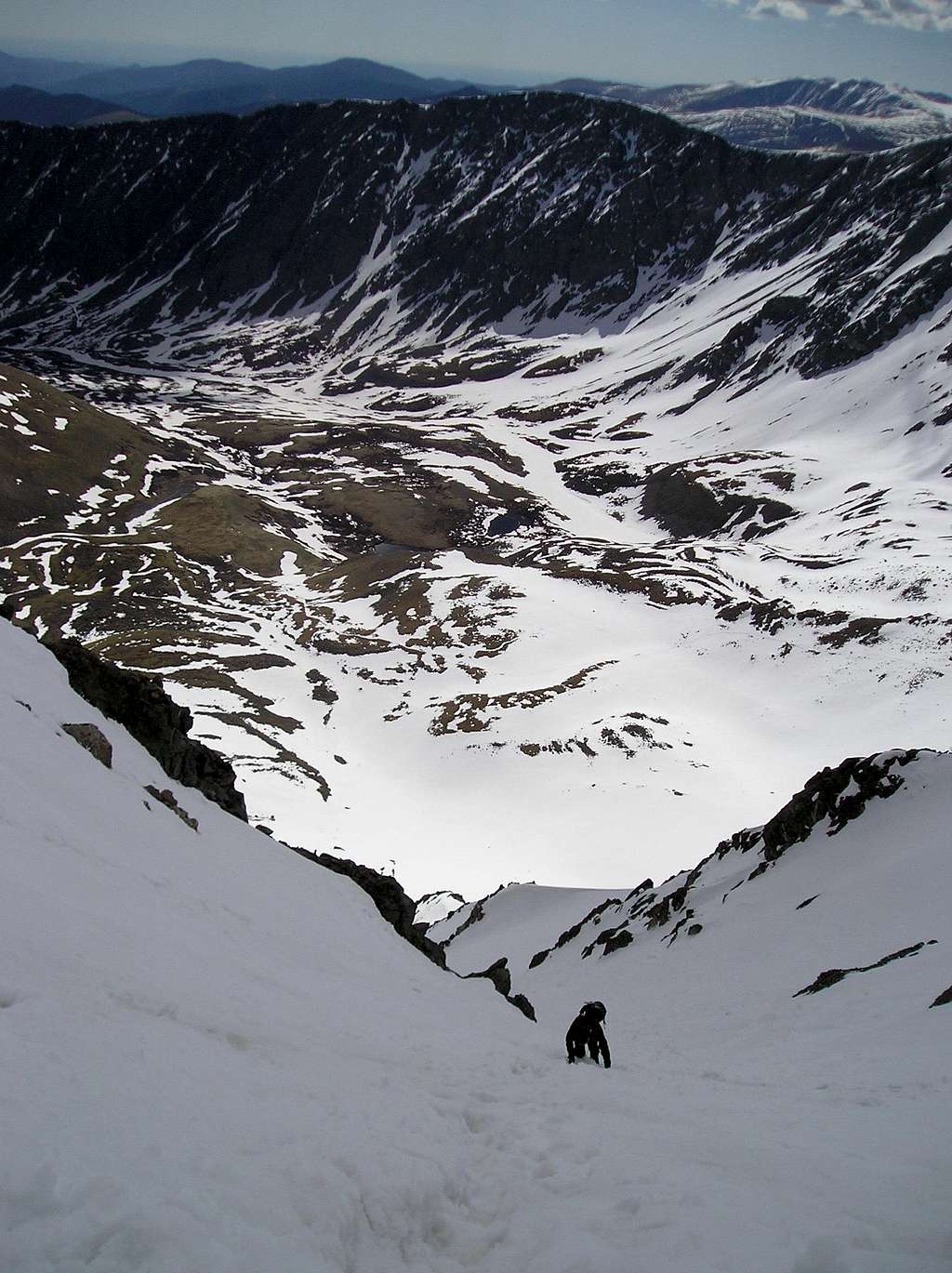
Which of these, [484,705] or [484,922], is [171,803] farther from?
[484,705]

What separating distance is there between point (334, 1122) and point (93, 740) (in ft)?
47.3

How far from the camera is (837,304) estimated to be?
198000 millimetres

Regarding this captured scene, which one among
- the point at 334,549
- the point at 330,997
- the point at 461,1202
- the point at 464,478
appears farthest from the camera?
the point at 464,478

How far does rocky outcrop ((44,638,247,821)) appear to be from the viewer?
87.5 ft

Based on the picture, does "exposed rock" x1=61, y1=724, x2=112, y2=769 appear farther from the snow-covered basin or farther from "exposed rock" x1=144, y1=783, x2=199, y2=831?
the snow-covered basin

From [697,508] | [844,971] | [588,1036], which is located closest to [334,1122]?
[588,1036]

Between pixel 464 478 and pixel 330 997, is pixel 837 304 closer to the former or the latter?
pixel 464 478

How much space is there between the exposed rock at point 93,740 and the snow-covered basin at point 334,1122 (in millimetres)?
2823

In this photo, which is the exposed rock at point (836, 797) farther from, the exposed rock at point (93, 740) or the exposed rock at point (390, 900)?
the exposed rock at point (93, 740)

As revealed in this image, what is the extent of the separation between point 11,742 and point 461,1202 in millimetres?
12717

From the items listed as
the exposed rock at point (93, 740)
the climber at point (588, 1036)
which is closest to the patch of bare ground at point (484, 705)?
the exposed rock at point (93, 740)

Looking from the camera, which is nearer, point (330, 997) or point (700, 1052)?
point (330, 997)

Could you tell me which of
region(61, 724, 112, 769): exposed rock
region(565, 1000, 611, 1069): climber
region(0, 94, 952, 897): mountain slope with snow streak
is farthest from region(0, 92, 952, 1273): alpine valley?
region(565, 1000, 611, 1069): climber

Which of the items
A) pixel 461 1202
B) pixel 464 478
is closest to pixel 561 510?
pixel 464 478
